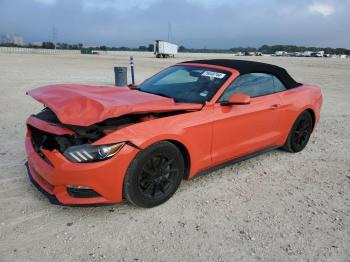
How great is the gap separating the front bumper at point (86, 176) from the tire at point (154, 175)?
9cm

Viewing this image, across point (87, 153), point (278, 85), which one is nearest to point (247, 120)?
point (278, 85)

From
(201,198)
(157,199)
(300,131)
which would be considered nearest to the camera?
(157,199)

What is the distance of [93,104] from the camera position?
11.3ft

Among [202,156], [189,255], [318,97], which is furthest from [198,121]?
[318,97]

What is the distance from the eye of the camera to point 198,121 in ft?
12.4

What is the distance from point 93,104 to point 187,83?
1496 millimetres

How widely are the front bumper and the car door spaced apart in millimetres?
1241

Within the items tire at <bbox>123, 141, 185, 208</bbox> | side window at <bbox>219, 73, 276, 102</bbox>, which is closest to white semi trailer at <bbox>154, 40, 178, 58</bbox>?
side window at <bbox>219, 73, 276, 102</bbox>

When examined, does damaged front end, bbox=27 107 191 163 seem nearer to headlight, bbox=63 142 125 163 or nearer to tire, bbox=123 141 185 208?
headlight, bbox=63 142 125 163

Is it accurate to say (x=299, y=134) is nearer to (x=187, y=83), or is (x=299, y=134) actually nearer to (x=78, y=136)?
(x=187, y=83)

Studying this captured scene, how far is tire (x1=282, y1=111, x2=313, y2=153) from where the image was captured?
17.3ft

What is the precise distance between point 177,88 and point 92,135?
155cm

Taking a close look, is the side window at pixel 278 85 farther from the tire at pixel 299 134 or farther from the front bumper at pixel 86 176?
the front bumper at pixel 86 176

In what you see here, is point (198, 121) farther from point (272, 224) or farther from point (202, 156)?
point (272, 224)
